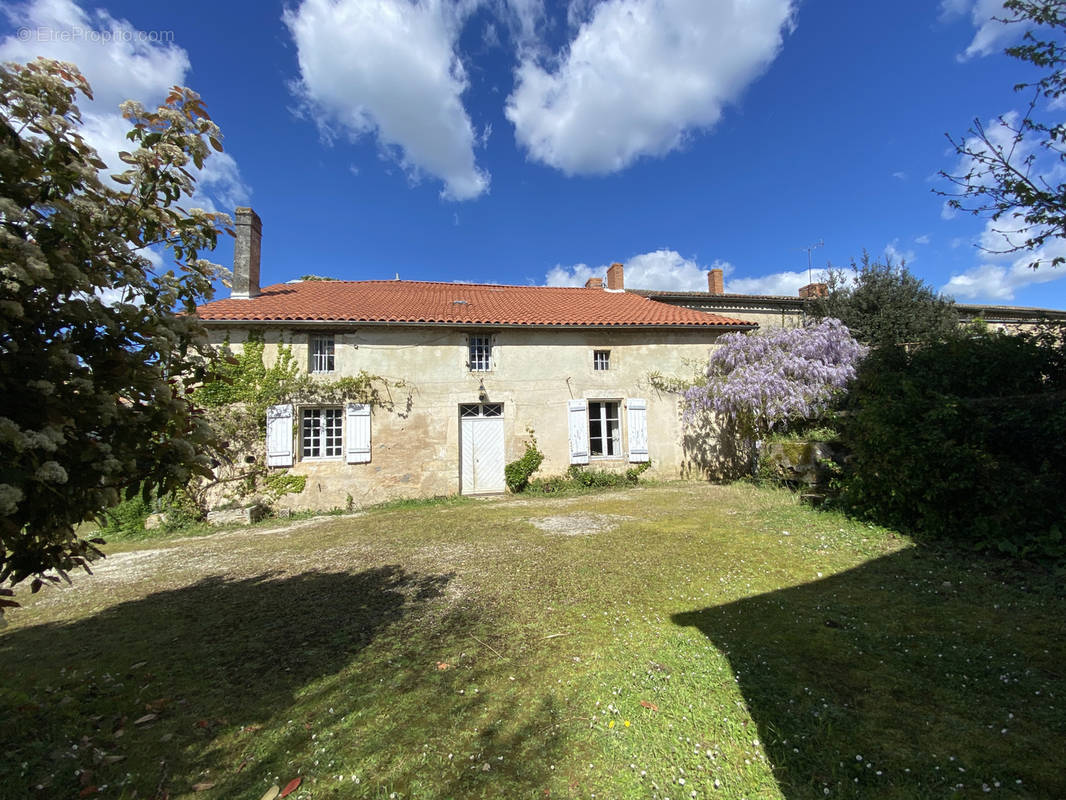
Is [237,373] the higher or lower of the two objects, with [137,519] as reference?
higher

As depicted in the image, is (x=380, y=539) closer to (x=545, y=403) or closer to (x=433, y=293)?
(x=545, y=403)

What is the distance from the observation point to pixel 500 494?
1175 centimetres

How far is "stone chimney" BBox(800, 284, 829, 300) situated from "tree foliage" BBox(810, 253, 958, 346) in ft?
5.34

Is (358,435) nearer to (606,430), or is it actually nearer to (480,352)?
(480,352)

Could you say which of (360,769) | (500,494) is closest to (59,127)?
(360,769)

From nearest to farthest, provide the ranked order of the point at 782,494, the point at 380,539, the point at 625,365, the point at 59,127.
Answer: the point at 59,127 → the point at 380,539 → the point at 782,494 → the point at 625,365

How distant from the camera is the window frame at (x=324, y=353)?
11.1 meters

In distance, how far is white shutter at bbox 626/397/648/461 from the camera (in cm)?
1241

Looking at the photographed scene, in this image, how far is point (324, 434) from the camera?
11.1 metres

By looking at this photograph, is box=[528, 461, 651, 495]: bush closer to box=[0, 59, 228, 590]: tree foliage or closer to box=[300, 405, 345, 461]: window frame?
box=[300, 405, 345, 461]: window frame

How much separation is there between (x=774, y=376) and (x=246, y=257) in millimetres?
13444

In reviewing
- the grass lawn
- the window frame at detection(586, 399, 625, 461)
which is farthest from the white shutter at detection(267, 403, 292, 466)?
the window frame at detection(586, 399, 625, 461)

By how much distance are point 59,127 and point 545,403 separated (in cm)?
1043

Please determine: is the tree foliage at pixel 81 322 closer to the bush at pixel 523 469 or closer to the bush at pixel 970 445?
the bush at pixel 970 445
